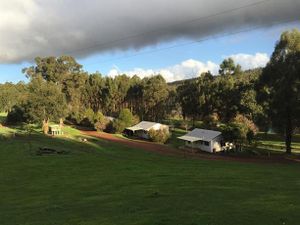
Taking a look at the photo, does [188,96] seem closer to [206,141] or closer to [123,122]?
[123,122]

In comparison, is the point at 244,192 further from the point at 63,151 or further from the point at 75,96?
the point at 75,96

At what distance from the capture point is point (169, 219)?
49.8ft

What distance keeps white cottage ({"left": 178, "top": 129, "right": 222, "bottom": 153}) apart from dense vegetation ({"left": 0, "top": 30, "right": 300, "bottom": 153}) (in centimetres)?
248

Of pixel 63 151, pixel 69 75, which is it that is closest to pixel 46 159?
pixel 63 151

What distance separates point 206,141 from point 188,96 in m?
37.4

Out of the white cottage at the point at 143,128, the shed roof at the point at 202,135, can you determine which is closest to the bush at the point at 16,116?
the white cottage at the point at 143,128

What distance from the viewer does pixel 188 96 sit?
111m

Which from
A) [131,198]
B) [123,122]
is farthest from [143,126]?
[131,198]

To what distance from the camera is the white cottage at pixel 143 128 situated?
92363 millimetres

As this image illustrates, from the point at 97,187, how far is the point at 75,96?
9943cm

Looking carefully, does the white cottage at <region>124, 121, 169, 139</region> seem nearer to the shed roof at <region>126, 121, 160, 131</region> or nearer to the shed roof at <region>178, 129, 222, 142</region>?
the shed roof at <region>126, 121, 160, 131</region>

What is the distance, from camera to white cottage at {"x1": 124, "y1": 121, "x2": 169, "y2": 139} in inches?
3636

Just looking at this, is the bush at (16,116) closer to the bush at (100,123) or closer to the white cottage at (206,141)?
the bush at (100,123)

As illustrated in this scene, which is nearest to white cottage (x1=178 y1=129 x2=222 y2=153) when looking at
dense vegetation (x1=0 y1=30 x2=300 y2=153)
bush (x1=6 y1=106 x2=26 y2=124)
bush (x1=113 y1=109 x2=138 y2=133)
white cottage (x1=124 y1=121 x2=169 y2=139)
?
dense vegetation (x1=0 y1=30 x2=300 y2=153)
